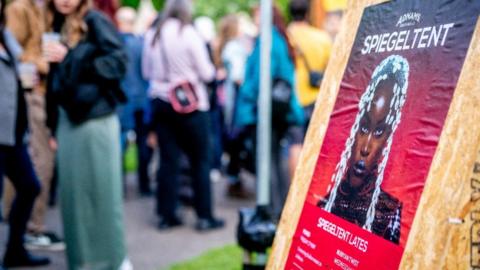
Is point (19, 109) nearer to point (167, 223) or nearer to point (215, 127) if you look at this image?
point (167, 223)

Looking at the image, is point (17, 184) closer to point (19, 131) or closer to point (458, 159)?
point (19, 131)

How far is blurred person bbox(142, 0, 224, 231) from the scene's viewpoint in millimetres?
6238

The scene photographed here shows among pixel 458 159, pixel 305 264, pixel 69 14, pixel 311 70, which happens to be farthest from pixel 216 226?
pixel 458 159

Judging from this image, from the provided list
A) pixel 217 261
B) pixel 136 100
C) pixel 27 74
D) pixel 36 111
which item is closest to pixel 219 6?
pixel 136 100

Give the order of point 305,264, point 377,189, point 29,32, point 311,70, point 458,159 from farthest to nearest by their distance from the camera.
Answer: point 311,70
point 29,32
point 305,264
point 377,189
point 458,159

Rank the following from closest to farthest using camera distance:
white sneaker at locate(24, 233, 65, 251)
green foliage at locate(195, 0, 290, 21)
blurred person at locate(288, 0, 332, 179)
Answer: white sneaker at locate(24, 233, 65, 251) → blurred person at locate(288, 0, 332, 179) → green foliage at locate(195, 0, 290, 21)

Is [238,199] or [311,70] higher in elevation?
[311,70]

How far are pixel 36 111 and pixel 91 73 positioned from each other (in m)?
1.53

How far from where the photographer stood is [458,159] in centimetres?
163

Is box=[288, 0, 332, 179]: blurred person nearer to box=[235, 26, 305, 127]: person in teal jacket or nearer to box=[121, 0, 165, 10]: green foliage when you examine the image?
box=[235, 26, 305, 127]: person in teal jacket

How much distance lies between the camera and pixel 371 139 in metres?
1.98

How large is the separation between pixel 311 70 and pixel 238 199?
2.51m

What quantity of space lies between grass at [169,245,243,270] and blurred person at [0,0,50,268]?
1.04 meters

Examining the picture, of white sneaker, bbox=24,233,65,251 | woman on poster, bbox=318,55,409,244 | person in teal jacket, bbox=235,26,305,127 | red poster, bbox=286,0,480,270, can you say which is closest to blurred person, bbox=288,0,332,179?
person in teal jacket, bbox=235,26,305,127
